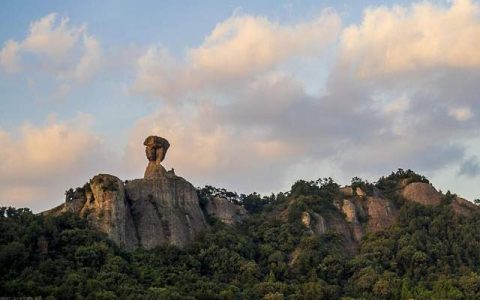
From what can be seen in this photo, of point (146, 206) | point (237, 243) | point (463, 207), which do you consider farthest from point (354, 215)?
point (146, 206)

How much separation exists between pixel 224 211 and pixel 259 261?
1088 centimetres

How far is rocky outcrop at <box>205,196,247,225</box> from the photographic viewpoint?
3738 inches

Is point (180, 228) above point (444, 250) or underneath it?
above

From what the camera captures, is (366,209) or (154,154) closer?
(154,154)

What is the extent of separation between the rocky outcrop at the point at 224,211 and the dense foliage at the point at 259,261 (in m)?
1.55

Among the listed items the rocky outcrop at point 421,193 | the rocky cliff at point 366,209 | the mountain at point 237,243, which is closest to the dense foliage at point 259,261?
the mountain at point 237,243

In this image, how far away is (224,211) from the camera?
96125 millimetres

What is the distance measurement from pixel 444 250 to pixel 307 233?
15018 mm

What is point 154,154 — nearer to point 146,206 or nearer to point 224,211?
point 146,206

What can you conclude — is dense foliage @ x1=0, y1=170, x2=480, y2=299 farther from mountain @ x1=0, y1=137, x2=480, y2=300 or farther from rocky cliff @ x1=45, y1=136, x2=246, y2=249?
rocky cliff @ x1=45, y1=136, x2=246, y2=249

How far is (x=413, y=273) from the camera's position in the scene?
8512 cm

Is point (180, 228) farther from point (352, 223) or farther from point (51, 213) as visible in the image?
point (352, 223)

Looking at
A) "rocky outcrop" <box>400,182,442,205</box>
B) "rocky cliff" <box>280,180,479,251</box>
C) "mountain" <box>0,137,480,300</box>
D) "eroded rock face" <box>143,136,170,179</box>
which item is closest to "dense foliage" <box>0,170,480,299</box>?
"mountain" <box>0,137,480,300</box>

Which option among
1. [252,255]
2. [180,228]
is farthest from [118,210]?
[252,255]
